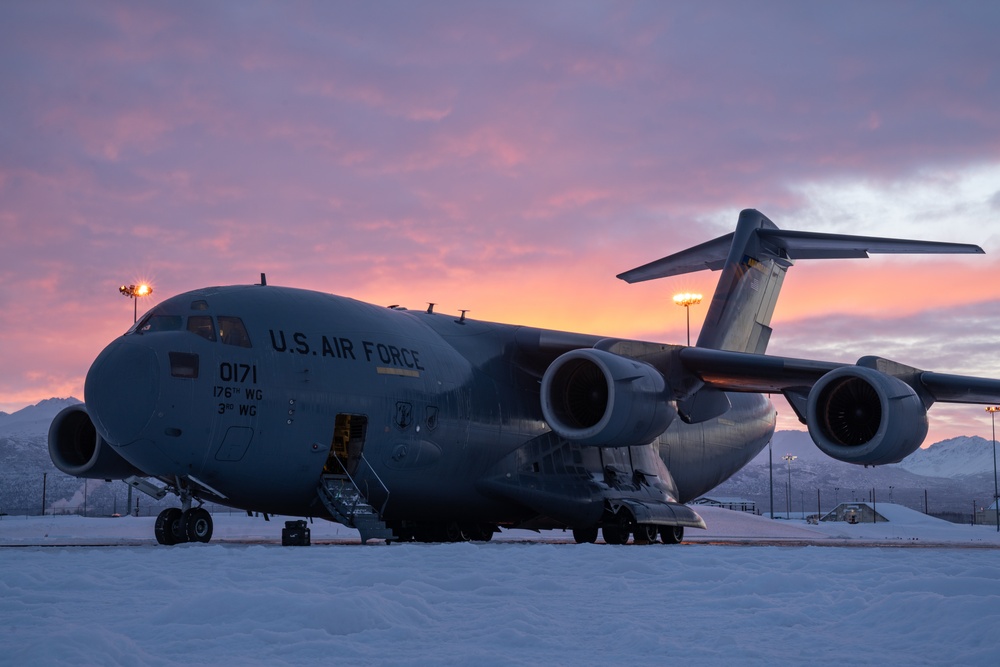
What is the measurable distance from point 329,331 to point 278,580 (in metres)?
7.72

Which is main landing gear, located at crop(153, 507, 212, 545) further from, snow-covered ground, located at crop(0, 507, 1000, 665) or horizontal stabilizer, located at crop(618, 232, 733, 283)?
horizontal stabilizer, located at crop(618, 232, 733, 283)

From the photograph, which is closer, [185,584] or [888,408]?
[185,584]

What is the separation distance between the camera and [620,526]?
1800 cm

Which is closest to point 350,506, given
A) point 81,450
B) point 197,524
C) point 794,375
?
point 197,524

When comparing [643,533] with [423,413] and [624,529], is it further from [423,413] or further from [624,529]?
[423,413]

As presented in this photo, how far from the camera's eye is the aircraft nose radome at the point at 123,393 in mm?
12781

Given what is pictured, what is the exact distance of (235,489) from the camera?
13.9 m

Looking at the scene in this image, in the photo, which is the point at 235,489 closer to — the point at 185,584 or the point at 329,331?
the point at 329,331

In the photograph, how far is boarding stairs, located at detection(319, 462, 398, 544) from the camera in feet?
47.0

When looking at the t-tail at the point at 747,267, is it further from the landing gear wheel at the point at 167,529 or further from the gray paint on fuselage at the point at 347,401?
the landing gear wheel at the point at 167,529

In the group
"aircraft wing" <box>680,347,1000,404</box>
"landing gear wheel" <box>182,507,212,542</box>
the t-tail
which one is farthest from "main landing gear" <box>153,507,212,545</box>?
the t-tail

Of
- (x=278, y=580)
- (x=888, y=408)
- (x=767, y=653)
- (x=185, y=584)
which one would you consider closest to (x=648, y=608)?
(x=767, y=653)

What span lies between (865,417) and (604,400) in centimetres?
424

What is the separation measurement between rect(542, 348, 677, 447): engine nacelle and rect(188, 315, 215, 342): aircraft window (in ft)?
17.9
